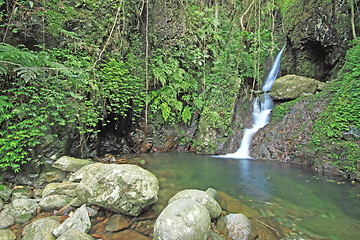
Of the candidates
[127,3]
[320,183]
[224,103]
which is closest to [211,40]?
[224,103]

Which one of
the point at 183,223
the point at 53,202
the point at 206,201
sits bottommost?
the point at 53,202

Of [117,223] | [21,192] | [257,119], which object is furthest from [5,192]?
[257,119]

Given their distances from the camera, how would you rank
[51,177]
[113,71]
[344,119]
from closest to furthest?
[51,177] → [344,119] → [113,71]

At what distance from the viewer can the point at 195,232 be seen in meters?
1.95

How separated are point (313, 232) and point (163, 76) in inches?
245

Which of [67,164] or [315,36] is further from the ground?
[315,36]

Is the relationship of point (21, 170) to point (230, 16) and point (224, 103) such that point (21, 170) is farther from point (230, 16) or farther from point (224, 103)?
point (230, 16)

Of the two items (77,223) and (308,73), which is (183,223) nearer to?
(77,223)

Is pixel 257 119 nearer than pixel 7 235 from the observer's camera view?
No

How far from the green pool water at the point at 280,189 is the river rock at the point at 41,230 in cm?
173

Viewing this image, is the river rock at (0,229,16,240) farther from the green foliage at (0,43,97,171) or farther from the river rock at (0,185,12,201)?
the green foliage at (0,43,97,171)

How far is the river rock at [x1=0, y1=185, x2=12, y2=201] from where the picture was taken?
280 centimetres

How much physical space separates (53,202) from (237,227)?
115 inches

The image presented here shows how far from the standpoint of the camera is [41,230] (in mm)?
2154
